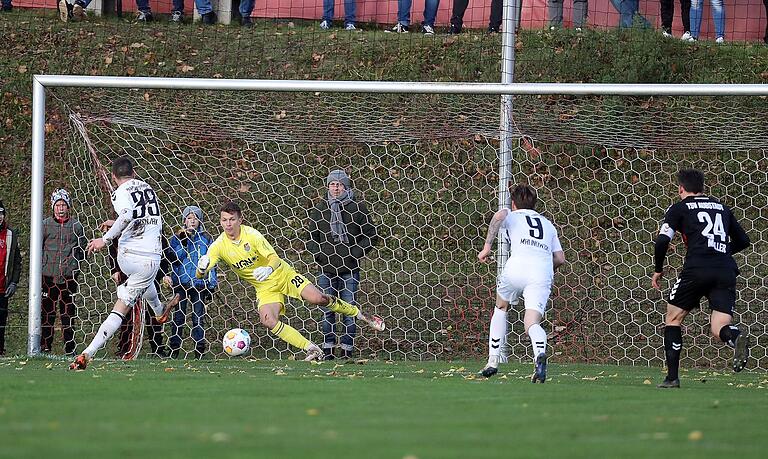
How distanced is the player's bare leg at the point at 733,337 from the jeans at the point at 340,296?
4.12 metres

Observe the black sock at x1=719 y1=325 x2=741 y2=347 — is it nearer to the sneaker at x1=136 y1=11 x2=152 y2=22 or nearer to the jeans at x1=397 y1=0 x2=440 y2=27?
the jeans at x1=397 y1=0 x2=440 y2=27

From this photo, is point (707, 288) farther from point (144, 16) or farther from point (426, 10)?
point (144, 16)

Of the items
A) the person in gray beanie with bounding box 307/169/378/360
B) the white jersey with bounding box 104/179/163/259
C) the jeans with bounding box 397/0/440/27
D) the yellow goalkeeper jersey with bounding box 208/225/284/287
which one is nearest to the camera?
the white jersey with bounding box 104/179/163/259

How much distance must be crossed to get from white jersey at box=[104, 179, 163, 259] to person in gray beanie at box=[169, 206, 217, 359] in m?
1.33

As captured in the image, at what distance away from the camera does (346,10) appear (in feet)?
64.2

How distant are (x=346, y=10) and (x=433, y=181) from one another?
5035 millimetres

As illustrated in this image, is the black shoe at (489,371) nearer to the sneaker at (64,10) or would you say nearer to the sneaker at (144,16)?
the sneaker at (144,16)

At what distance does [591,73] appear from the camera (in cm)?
1783

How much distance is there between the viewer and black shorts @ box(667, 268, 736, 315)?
9.62m

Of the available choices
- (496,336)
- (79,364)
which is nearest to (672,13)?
(496,336)

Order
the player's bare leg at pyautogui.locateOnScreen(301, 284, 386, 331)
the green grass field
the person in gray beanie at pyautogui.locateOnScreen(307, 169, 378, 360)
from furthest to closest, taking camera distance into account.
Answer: the person in gray beanie at pyautogui.locateOnScreen(307, 169, 378, 360) → the player's bare leg at pyautogui.locateOnScreen(301, 284, 386, 331) → the green grass field

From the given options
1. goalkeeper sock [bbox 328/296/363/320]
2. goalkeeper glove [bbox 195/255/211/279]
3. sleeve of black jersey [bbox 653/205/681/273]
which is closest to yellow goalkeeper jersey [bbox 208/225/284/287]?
goalkeeper glove [bbox 195/255/211/279]

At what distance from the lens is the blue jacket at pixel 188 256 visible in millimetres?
12914

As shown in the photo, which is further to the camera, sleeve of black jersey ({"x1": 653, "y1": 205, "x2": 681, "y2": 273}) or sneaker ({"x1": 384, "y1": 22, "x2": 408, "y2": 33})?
sneaker ({"x1": 384, "y1": 22, "x2": 408, "y2": 33})
